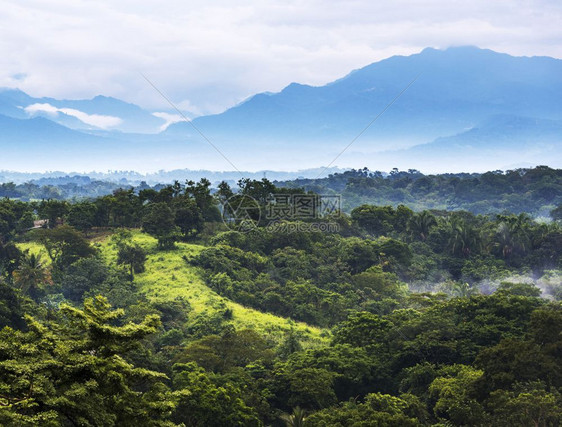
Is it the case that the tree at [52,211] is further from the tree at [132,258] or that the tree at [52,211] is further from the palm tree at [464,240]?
the palm tree at [464,240]

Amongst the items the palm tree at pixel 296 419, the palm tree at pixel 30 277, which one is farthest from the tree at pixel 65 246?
the palm tree at pixel 296 419

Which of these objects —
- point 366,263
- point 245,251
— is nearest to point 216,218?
point 245,251

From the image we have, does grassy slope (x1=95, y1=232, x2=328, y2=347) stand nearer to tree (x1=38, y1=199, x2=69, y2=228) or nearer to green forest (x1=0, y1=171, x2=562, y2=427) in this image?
green forest (x1=0, y1=171, x2=562, y2=427)

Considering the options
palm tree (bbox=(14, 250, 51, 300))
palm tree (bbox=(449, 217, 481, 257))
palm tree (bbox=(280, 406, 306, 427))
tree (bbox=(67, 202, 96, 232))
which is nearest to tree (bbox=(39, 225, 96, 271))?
palm tree (bbox=(14, 250, 51, 300))

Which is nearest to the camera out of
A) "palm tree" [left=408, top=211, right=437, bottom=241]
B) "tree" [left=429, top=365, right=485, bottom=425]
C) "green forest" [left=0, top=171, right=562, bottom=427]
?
"green forest" [left=0, top=171, right=562, bottom=427]

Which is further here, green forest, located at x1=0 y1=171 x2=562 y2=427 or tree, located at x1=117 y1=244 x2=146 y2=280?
tree, located at x1=117 y1=244 x2=146 y2=280

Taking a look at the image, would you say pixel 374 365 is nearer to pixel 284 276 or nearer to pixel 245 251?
pixel 284 276
